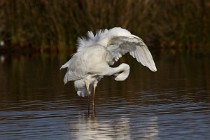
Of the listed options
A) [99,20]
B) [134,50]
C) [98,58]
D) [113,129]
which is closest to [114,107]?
[98,58]

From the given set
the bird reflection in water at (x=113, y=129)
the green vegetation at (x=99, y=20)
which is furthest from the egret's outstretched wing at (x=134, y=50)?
the green vegetation at (x=99, y=20)

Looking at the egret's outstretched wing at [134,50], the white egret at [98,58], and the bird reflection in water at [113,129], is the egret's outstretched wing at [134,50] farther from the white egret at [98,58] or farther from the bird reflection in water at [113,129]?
the bird reflection in water at [113,129]

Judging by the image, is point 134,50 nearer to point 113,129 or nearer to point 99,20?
point 113,129

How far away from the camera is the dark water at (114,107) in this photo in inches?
446

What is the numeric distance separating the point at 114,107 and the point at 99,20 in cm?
1822

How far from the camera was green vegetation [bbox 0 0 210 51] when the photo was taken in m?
32.4

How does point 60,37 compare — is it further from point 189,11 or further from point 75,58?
point 75,58

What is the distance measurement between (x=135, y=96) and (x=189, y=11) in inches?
677

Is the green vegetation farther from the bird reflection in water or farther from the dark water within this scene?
the bird reflection in water

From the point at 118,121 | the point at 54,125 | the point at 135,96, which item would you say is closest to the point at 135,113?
the point at 118,121

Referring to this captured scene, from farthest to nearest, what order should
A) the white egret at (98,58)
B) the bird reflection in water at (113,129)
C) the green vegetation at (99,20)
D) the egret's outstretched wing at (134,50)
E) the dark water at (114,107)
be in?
the green vegetation at (99,20) < the egret's outstretched wing at (134,50) < the white egret at (98,58) < the dark water at (114,107) < the bird reflection in water at (113,129)

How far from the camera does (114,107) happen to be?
47.2 feet

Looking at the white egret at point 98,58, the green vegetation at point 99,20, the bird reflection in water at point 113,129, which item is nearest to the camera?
the bird reflection in water at point 113,129

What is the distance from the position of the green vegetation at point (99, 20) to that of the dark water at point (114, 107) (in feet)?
28.7
